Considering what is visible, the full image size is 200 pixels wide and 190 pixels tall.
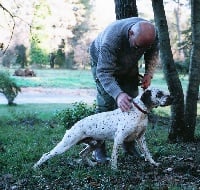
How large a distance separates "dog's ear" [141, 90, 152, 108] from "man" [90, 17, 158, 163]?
188 mm

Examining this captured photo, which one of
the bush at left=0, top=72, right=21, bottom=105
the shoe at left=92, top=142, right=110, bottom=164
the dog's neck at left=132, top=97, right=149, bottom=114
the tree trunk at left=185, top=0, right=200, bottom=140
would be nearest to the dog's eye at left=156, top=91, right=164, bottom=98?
the dog's neck at left=132, top=97, right=149, bottom=114

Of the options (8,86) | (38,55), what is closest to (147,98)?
(8,86)

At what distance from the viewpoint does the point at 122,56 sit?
20.3 ft

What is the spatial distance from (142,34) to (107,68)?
698mm

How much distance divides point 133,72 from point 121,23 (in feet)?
3.05

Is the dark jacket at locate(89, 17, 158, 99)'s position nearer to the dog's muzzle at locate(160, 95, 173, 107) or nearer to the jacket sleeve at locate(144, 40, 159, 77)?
the jacket sleeve at locate(144, 40, 159, 77)

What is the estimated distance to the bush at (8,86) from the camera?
1914cm

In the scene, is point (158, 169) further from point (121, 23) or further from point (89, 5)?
point (89, 5)

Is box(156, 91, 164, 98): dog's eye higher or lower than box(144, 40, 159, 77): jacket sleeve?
lower

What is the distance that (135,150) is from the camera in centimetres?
728

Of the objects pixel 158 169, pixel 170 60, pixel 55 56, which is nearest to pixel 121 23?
pixel 158 169

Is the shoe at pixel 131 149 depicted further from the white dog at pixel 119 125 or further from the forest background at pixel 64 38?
the forest background at pixel 64 38

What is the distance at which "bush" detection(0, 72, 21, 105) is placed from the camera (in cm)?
1914

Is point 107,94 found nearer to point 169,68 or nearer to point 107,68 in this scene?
point 107,68
